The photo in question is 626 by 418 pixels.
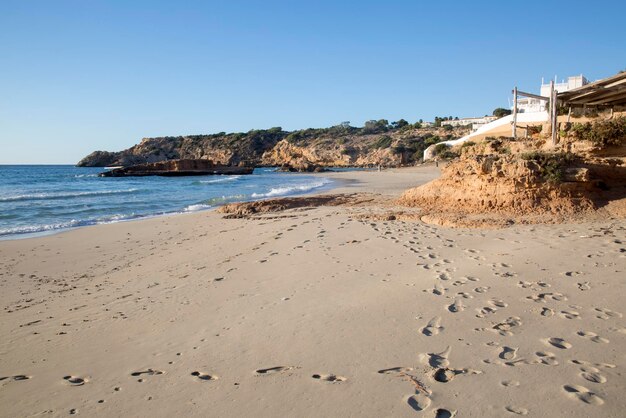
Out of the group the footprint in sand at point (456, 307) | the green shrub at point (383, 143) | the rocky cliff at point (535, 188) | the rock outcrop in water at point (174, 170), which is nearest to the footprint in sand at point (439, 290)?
the footprint in sand at point (456, 307)

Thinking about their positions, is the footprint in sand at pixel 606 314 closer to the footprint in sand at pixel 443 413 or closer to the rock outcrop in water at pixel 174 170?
the footprint in sand at pixel 443 413

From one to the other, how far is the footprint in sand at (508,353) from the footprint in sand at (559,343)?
0.31 metres

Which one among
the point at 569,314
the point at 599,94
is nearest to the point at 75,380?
the point at 569,314

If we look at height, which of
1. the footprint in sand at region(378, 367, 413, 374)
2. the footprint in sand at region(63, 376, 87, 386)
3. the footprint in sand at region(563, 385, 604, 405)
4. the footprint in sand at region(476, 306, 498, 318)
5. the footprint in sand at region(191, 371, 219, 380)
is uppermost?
the footprint in sand at region(476, 306, 498, 318)

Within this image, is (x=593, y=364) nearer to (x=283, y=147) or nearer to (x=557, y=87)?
(x=557, y=87)

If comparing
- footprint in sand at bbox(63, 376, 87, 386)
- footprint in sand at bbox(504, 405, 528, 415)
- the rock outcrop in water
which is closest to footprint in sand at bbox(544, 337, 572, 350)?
footprint in sand at bbox(504, 405, 528, 415)

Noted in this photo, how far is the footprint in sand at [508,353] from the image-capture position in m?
2.92

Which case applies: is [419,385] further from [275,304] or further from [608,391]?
[275,304]

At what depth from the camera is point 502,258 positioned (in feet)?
17.9

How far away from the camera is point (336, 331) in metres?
3.57

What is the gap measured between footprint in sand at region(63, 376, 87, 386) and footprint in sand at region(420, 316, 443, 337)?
277 centimetres

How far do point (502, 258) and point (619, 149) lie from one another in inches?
304

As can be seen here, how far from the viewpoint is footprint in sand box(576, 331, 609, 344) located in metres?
3.06

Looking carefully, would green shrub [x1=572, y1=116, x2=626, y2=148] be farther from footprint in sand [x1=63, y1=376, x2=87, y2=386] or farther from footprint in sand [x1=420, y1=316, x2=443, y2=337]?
footprint in sand [x1=63, y1=376, x2=87, y2=386]
